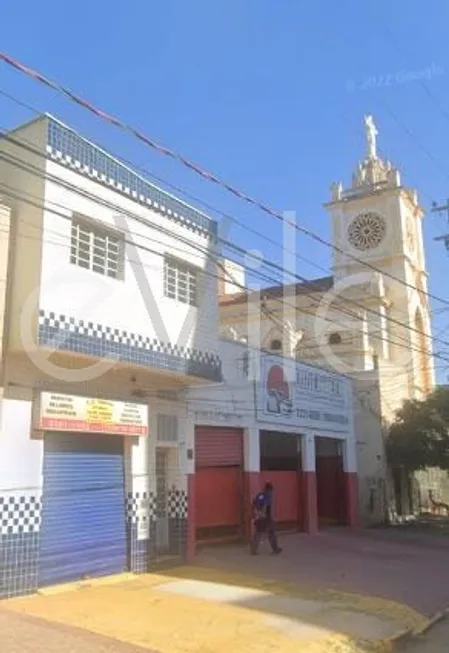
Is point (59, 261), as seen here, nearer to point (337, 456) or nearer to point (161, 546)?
point (161, 546)

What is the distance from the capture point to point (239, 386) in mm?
18188

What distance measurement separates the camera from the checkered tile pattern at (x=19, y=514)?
10.7 metres

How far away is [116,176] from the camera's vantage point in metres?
13.0

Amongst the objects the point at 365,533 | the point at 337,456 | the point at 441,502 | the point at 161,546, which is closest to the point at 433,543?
the point at 365,533

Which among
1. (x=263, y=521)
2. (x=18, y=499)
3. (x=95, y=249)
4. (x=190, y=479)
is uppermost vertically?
(x=95, y=249)

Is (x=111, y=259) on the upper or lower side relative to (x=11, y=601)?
upper

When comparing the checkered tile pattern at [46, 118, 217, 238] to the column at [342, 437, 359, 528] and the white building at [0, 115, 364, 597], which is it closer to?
the white building at [0, 115, 364, 597]

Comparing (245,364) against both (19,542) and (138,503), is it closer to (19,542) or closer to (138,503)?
(138,503)

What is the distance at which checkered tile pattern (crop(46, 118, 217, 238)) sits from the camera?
11.7 meters

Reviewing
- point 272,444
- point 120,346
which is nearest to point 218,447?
point 272,444

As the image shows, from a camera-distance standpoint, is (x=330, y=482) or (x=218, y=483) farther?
(x=330, y=482)

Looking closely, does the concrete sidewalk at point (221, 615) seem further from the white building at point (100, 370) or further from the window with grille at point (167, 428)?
the window with grille at point (167, 428)

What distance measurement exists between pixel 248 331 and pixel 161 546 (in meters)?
24.9

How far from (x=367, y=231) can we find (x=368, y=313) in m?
8.67
